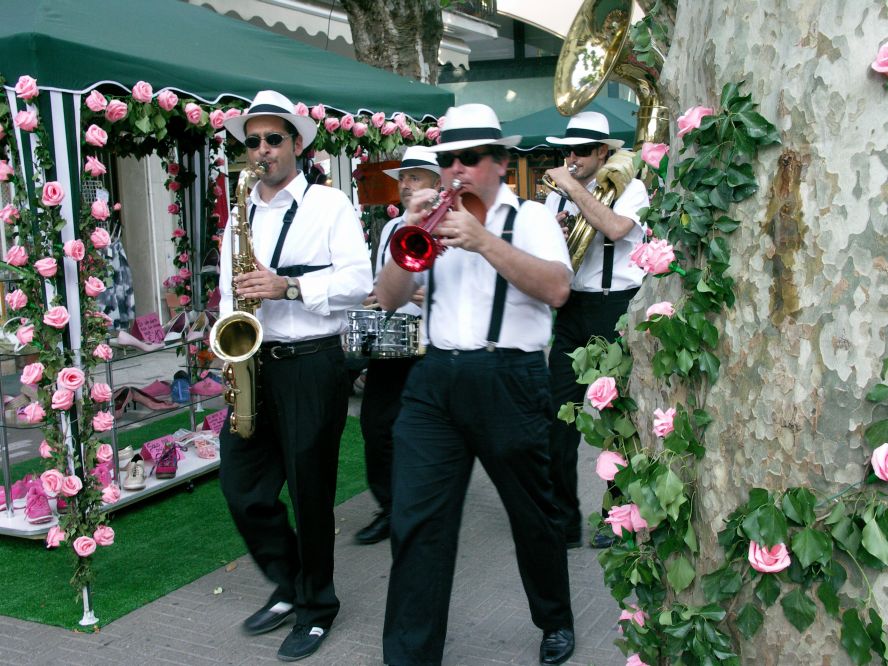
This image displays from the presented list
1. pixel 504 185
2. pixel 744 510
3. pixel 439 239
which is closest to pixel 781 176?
pixel 744 510

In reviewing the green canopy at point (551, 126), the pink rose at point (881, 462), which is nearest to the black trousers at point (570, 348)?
the pink rose at point (881, 462)

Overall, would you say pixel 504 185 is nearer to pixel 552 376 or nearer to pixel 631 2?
pixel 552 376

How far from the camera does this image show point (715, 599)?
176cm

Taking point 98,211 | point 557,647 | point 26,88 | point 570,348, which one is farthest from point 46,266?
point 557,647

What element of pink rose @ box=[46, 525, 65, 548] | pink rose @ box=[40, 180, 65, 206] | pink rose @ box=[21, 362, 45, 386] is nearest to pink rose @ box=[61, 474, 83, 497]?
pink rose @ box=[46, 525, 65, 548]

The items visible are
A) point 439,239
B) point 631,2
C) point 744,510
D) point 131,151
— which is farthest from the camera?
point 131,151

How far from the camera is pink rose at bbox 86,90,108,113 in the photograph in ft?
13.7

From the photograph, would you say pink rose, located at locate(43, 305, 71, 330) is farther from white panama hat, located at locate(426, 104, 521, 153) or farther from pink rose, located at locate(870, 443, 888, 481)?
pink rose, located at locate(870, 443, 888, 481)

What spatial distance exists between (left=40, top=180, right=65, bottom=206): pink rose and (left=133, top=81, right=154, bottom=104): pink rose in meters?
0.75

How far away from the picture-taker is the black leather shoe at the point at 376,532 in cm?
510

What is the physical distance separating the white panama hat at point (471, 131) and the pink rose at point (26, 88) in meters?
1.79

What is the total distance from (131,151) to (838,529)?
A: 640cm

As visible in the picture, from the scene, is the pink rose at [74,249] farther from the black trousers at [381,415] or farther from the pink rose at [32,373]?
the black trousers at [381,415]

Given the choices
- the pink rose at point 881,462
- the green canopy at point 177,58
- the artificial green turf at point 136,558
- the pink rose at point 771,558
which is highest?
the green canopy at point 177,58
